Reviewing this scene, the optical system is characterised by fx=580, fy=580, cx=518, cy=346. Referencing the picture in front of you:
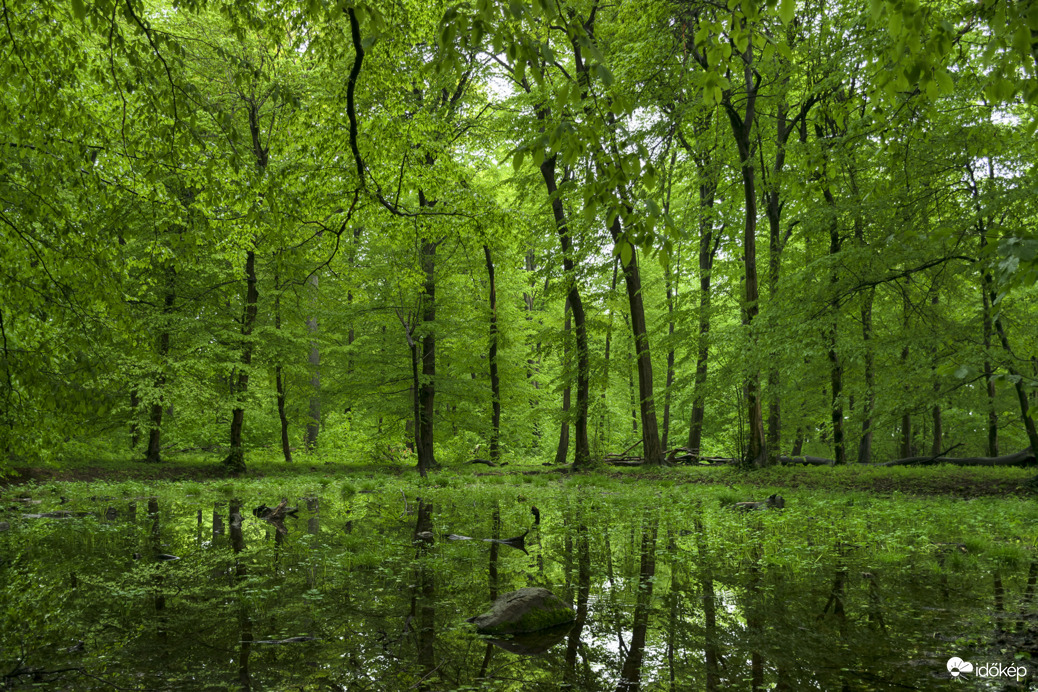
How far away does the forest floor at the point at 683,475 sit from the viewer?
11391 mm

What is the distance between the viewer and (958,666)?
9.87ft

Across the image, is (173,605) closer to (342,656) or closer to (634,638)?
(342,656)

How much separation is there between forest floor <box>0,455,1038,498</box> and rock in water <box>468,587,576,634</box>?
314 inches

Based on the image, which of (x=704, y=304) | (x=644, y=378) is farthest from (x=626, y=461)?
(x=704, y=304)

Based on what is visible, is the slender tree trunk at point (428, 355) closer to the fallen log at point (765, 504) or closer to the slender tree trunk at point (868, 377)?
the fallen log at point (765, 504)

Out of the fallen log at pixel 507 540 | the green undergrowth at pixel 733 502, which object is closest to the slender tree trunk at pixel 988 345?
the green undergrowth at pixel 733 502

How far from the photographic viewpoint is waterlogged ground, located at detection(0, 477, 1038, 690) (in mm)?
3111

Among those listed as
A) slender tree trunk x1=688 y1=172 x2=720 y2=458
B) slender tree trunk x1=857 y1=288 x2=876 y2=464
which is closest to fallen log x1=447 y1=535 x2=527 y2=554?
slender tree trunk x1=857 y1=288 x2=876 y2=464

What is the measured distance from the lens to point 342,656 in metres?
3.34

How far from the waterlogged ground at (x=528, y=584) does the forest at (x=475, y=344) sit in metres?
0.04

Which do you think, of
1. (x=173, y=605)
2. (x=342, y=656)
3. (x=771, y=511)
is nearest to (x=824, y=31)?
(x=771, y=511)

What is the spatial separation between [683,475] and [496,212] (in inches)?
318

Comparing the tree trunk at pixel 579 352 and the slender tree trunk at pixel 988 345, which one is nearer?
the slender tree trunk at pixel 988 345

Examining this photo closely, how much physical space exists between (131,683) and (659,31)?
1209 centimetres
